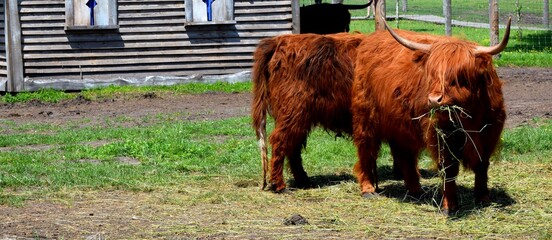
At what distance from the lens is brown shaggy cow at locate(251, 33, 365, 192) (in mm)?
9789

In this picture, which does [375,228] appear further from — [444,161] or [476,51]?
[476,51]

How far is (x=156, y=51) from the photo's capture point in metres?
20.2

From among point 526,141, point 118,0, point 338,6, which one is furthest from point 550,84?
point 118,0

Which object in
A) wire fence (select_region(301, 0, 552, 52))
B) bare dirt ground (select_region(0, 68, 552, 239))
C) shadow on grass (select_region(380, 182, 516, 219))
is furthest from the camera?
wire fence (select_region(301, 0, 552, 52))

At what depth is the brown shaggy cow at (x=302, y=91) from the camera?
979 centimetres

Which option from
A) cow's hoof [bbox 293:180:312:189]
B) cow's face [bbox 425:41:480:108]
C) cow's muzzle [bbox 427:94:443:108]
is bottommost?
cow's hoof [bbox 293:180:312:189]

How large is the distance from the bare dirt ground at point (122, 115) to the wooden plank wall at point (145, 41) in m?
1.75

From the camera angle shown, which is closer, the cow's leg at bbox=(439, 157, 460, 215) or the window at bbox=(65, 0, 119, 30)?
the cow's leg at bbox=(439, 157, 460, 215)

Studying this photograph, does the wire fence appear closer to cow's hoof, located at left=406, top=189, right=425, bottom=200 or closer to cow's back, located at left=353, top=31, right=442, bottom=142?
cow's back, located at left=353, top=31, right=442, bottom=142

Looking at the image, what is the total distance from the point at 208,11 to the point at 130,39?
1.70 meters

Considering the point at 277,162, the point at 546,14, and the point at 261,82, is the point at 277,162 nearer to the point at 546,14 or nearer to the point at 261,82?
the point at 261,82

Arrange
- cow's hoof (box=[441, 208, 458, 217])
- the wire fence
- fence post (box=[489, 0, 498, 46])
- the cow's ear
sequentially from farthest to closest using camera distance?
the wire fence < fence post (box=[489, 0, 498, 46]) < cow's hoof (box=[441, 208, 458, 217]) < the cow's ear

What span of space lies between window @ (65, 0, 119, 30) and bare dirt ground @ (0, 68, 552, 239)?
1.96m

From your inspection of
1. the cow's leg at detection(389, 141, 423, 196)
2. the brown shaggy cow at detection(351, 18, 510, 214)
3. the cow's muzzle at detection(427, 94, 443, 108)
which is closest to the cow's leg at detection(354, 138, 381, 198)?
the brown shaggy cow at detection(351, 18, 510, 214)
